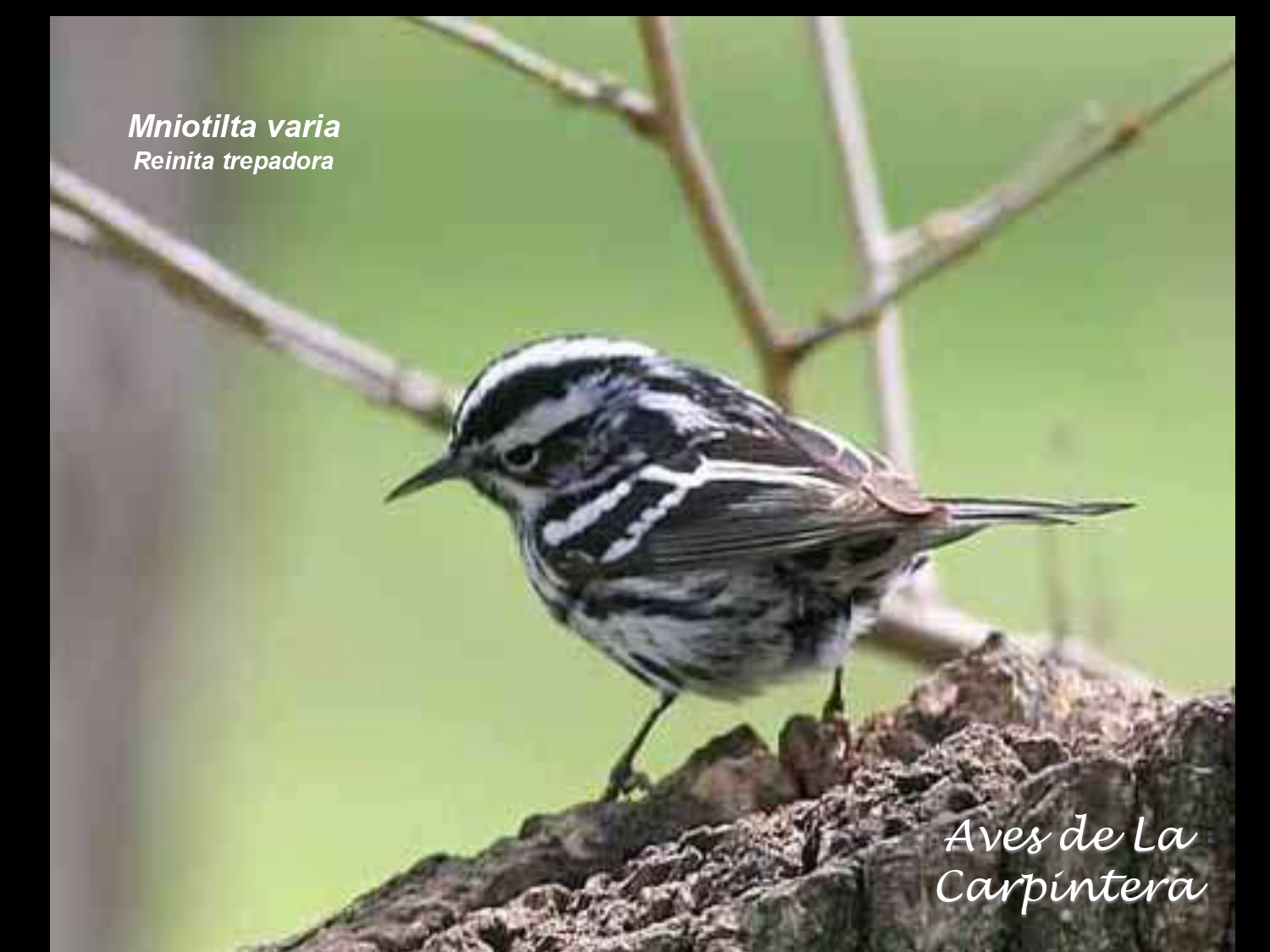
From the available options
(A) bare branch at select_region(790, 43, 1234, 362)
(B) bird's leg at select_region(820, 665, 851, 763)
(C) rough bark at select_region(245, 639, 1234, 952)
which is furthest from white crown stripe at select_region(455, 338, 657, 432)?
(C) rough bark at select_region(245, 639, 1234, 952)

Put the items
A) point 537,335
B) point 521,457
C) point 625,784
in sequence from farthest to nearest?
point 537,335 → point 521,457 → point 625,784

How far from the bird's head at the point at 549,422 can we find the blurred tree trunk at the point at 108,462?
1810mm

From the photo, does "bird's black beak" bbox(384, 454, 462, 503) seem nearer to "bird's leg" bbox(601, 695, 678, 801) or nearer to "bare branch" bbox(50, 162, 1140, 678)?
"bare branch" bbox(50, 162, 1140, 678)

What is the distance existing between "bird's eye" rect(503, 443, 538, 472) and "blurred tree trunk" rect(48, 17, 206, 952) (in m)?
1.82

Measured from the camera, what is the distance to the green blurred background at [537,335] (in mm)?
11172

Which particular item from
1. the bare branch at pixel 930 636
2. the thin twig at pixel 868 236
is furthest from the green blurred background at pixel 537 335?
the bare branch at pixel 930 636

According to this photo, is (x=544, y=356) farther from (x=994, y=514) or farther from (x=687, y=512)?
(x=994, y=514)

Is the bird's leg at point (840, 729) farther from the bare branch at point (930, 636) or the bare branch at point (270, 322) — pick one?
the bare branch at point (930, 636)

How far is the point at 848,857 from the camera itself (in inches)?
130

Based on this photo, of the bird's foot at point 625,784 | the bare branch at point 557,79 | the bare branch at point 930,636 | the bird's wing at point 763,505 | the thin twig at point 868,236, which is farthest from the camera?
the thin twig at point 868,236

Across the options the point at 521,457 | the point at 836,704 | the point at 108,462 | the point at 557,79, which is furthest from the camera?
the point at 108,462

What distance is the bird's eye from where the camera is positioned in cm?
527

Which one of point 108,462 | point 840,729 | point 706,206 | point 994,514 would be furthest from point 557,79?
point 108,462

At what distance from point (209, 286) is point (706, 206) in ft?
2.90
